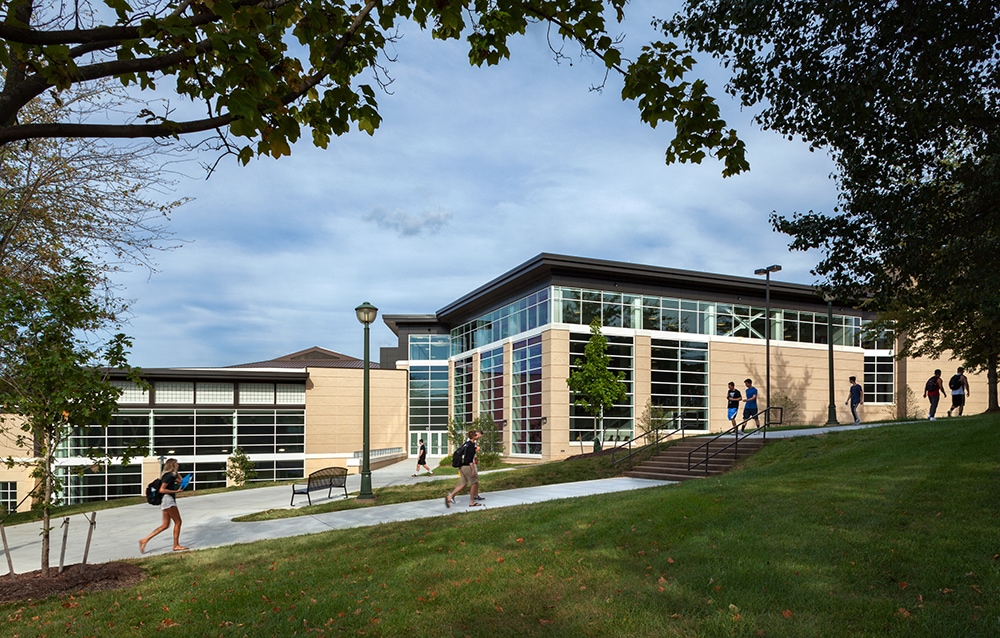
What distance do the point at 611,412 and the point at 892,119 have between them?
89.0 ft

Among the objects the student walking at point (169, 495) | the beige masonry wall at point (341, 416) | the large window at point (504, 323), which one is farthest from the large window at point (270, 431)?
the student walking at point (169, 495)

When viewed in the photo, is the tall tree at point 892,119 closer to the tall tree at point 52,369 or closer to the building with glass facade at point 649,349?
the tall tree at point 52,369

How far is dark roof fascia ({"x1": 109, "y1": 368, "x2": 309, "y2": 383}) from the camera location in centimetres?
4344

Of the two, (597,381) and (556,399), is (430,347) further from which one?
(597,381)

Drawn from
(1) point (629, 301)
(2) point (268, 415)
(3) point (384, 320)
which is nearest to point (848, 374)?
(1) point (629, 301)

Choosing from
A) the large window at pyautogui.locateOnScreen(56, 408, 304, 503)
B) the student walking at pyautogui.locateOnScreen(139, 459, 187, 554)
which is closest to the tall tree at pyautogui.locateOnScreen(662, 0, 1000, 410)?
the student walking at pyautogui.locateOnScreen(139, 459, 187, 554)

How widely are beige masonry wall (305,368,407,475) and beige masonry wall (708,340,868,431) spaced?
76.6 feet

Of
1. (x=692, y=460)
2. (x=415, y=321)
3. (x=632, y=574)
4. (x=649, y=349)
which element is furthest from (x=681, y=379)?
(x=632, y=574)

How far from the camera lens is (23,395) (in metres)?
10.0

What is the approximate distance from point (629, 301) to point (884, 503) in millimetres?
28049

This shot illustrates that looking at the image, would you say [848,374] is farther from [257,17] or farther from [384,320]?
[257,17]

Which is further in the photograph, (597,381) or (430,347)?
(430,347)

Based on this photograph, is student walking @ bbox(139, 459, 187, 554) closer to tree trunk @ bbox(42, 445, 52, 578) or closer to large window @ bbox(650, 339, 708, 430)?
tree trunk @ bbox(42, 445, 52, 578)

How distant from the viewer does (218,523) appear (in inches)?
666
